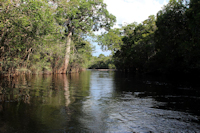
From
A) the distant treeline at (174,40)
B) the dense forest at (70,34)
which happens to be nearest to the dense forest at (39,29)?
the dense forest at (70,34)

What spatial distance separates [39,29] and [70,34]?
54.8ft

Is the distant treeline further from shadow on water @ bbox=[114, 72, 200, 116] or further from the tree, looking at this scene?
shadow on water @ bbox=[114, 72, 200, 116]

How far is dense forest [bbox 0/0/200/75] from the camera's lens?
15.0 metres

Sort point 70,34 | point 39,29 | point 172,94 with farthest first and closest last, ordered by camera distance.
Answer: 1. point 70,34
2. point 39,29
3. point 172,94

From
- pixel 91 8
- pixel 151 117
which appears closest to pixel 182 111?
pixel 151 117

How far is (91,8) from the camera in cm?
3178

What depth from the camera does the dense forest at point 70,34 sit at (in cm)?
1501

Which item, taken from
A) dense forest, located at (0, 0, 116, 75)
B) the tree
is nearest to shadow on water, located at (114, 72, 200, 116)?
dense forest, located at (0, 0, 116, 75)

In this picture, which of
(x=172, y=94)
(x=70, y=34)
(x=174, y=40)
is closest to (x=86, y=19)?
(x=70, y=34)

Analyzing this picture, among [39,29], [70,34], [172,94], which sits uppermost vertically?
[70,34]

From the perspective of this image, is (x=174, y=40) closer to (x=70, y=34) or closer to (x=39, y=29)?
(x=70, y=34)

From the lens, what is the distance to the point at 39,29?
53.5ft

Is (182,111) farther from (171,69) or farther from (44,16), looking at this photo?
(171,69)

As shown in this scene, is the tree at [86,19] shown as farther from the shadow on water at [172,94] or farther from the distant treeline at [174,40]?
the shadow on water at [172,94]
